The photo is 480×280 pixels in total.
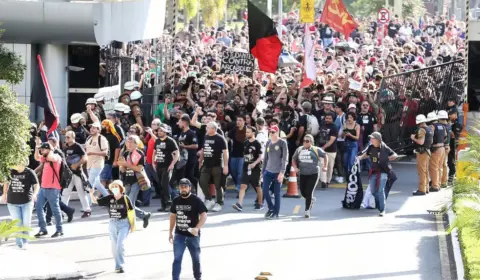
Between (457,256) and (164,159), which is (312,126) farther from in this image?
(457,256)

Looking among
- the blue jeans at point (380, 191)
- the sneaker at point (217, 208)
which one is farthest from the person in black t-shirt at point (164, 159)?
the blue jeans at point (380, 191)

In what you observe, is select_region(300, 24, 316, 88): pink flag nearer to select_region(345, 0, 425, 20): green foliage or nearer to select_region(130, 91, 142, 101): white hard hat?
select_region(130, 91, 142, 101): white hard hat

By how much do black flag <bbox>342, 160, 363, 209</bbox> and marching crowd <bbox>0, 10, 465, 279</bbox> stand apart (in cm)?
33

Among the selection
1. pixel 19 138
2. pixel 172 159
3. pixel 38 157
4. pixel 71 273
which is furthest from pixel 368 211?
pixel 19 138

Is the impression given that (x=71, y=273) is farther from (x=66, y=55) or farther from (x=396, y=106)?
(x=396, y=106)

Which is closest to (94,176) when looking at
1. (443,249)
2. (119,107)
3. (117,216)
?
(119,107)

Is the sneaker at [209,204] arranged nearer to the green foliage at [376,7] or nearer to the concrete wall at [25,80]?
the concrete wall at [25,80]

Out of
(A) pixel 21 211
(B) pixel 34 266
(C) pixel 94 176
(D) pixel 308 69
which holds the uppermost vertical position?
(D) pixel 308 69

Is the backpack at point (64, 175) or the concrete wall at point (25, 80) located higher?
the concrete wall at point (25, 80)

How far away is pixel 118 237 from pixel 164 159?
5.69 meters

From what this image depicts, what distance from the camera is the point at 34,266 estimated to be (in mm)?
16531

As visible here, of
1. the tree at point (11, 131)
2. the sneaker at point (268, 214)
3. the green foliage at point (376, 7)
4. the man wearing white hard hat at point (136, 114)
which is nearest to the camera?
the tree at point (11, 131)

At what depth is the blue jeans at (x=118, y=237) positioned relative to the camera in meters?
16.5

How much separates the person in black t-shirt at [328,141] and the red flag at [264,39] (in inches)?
122
